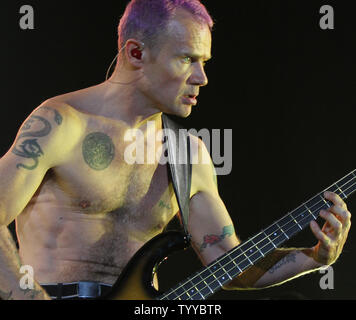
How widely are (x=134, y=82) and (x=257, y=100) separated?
917 mm

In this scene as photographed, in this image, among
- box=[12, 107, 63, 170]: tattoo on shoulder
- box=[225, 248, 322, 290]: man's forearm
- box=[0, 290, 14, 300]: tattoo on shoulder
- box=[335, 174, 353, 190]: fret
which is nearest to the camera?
box=[0, 290, 14, 300]: tattoo on shoulder

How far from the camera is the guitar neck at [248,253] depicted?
1.91 meters

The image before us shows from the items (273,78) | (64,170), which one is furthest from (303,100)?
(64,170)

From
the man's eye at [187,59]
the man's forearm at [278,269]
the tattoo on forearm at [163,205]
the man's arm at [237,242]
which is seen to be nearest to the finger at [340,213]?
the man's arm at [237,242]

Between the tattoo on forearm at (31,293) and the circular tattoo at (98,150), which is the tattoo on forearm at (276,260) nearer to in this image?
the circular tattoo at (98,150)

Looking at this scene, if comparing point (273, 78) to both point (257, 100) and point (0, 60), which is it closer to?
point (257, 100)

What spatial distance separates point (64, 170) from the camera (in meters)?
2.04

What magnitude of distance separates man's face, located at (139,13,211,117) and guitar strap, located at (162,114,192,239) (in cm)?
20

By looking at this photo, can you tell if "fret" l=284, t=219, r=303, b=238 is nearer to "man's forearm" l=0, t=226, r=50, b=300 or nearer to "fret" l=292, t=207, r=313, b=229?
"fret" l=292, t=207, r=313, b=229

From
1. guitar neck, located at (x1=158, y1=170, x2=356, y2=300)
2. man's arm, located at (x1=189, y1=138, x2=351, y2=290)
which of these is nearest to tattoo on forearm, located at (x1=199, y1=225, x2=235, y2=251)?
man's arm, located at (x1=189, y1=138, x2=351, y2=290)

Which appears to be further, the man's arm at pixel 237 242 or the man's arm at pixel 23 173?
the man's arm at pixel 237 242

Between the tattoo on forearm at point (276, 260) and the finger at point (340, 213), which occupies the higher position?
the finger at point (340, 213)

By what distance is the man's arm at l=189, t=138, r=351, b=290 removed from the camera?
209 cm

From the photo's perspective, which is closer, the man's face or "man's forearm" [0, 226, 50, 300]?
"man's forearm" [0, 226, 50, 300]
